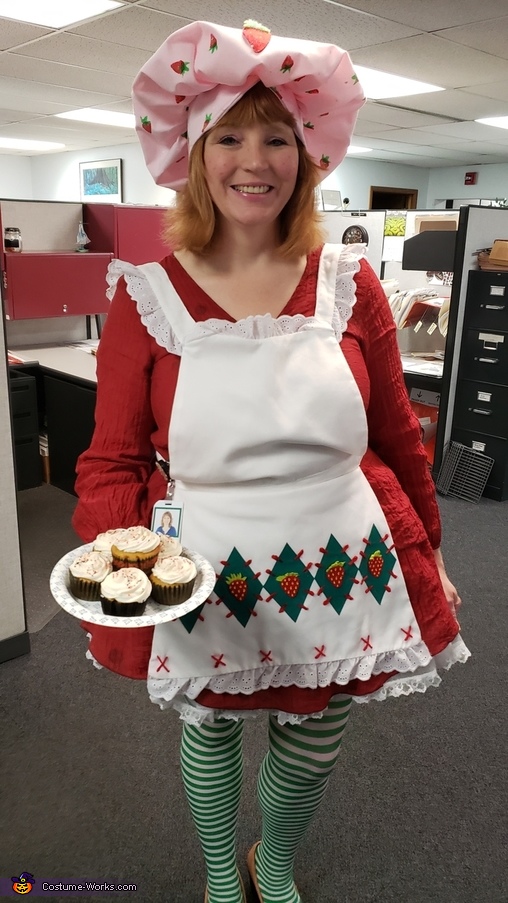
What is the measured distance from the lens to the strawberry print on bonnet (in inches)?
33.9

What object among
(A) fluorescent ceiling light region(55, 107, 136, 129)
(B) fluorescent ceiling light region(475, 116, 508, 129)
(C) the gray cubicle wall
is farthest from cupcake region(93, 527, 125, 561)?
(B) fluorescent ceiling light region(475, 116, 508, 129)

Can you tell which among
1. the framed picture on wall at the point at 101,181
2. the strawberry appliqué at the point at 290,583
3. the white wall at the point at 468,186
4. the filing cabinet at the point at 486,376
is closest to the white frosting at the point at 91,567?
the strawberry appliqué at the point at 290,583

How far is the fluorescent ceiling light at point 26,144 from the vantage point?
9508 millimetres

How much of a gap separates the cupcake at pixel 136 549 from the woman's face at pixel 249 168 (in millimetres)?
432

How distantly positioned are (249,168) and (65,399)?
2336 mm

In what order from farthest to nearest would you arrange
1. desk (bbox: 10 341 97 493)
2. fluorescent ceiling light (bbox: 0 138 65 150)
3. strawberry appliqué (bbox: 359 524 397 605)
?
1. fluorescent ceiling light (bbox: 0 138 65 150)
2. desk (bbox: 10 341 97 493)
3. strawberry appliqué (bbox: 359 524 397 605)

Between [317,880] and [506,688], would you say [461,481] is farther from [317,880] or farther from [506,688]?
[317,880]

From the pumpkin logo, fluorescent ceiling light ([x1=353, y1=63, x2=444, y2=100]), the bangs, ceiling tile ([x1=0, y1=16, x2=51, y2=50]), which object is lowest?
the pumpkin logo

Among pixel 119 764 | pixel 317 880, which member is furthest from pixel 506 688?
pixel 119 764

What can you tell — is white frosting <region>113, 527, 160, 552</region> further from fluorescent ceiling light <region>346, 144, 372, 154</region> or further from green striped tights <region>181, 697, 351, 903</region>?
fluorescent ceiling light <region>346, 144, 372, 154</region>

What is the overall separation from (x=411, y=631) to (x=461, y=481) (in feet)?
8.75

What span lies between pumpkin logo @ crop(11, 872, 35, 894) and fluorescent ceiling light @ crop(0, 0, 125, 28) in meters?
3.87

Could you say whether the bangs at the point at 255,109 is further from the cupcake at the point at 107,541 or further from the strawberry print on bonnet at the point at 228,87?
the cupcake at the point at 107,541

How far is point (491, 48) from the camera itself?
425cm
